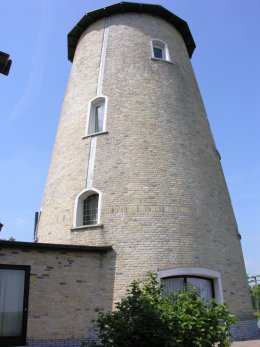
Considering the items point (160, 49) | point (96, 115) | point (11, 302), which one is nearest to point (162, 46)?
point (160, 49)

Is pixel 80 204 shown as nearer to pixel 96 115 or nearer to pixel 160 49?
pixel 96 115

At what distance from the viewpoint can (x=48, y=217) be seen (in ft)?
52.2

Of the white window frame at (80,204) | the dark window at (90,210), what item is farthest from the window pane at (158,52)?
the dark window at (90,210)

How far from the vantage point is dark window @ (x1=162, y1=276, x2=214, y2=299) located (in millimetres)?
13414

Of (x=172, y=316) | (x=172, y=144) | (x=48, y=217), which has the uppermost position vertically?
(x=172, y=144)

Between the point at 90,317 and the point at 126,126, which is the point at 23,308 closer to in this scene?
the point at 90,317

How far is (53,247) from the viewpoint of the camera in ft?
41.6

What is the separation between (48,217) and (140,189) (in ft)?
13.7

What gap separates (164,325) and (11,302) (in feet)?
17.3

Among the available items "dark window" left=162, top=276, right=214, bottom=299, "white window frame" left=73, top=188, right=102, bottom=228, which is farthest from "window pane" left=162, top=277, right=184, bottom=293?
"white window frame" left=73, top=188, right=102, bottom=228

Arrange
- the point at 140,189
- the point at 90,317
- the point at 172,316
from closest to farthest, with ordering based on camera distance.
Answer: the point at 172,316, the point at 90,317, the point at 140,189

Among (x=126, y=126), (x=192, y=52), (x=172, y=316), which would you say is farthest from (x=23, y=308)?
(x=192, y=52)

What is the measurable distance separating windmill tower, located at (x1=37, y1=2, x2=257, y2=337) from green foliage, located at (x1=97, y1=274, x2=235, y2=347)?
12.8 ft

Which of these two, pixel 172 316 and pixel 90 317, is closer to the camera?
pixel 172 316
